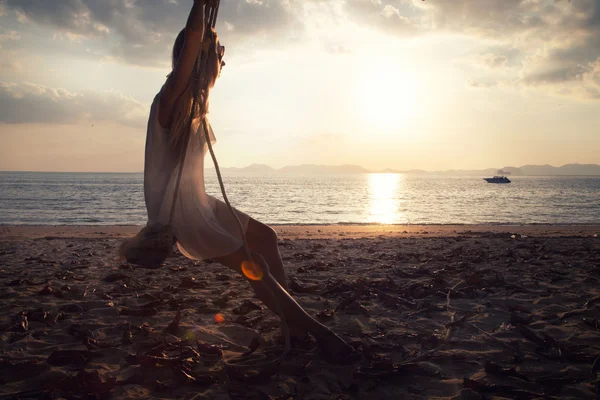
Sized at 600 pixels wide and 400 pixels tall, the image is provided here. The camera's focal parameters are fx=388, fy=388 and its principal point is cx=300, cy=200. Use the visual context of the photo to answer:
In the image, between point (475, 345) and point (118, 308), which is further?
point (118, 308)

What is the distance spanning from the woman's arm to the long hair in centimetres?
4

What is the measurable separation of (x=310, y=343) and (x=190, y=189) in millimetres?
1745

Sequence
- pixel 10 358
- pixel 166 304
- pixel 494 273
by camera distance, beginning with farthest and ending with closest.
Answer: pixel 494 273, pixel 166 304, pixel 10 358

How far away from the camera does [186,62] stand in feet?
9.16

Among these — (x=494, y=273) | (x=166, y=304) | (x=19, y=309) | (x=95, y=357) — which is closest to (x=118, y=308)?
(x=166, y=304)

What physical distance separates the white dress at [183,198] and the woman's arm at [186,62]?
13 centimetres

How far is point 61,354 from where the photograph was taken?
3213 millimetres

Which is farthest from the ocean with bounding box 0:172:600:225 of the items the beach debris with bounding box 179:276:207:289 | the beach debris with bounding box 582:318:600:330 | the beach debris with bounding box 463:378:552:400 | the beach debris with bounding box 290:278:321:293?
the beach debris with bounding box 463:378:552:400

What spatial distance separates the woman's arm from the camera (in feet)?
8.86

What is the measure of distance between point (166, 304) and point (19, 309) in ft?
5.31

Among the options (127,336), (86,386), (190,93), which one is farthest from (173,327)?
(190,93)

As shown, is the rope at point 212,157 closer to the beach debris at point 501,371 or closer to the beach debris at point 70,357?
the beach debris at point 70,357

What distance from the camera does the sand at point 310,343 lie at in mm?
2812

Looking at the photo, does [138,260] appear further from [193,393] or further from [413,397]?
[413,397]
